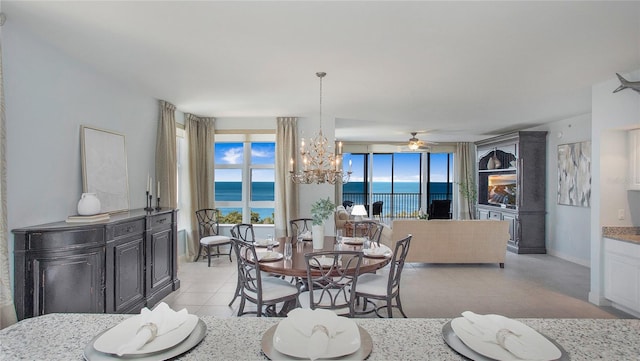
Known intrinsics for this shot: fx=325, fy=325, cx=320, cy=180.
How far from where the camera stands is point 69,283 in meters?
2.62

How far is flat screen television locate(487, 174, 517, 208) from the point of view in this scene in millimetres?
7000

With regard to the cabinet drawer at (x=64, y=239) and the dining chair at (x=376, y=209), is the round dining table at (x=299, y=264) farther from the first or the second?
the dining chair at (x=376, y=209)

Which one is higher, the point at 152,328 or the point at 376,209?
the point at 152,328

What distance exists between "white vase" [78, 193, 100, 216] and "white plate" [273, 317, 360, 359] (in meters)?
2.99

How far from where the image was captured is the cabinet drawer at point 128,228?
3049 mm

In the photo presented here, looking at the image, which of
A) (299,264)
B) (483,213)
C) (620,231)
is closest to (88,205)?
(299,264)

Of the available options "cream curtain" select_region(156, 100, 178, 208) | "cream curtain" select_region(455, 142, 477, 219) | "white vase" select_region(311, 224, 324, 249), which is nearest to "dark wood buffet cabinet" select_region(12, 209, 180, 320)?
"cream curtain" select_region(156, 100, 178, 208)

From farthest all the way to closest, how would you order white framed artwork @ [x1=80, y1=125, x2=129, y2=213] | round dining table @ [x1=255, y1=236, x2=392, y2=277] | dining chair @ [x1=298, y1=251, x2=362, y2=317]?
white framed artwork @ [x1=80, y1=125, x2=129, y2=213]
round dining table @ [x1=255, y1=236, x2=392, y2=277]
dining chair @ [x1=298, y1=251, x2=362, y2=317]

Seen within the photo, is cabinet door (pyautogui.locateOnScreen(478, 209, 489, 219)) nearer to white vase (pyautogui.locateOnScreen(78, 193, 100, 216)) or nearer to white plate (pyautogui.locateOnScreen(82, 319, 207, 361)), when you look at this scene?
white vase (pyautogui.locateOnScreen(78, 193, 100, 216))

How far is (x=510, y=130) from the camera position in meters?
7.72

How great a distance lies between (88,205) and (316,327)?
3.11 metres

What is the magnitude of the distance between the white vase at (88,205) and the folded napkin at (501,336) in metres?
3.35

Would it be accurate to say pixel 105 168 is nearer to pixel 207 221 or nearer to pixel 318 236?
pixel 318 236

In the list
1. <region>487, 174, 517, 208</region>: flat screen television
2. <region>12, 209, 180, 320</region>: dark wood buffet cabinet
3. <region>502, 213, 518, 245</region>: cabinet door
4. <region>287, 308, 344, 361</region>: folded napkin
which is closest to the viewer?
<region>287, 308, 344, 361</region>: folded napkin
